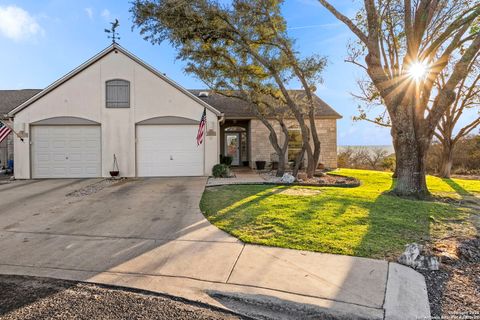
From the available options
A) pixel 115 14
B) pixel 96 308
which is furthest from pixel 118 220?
pixel 115 14

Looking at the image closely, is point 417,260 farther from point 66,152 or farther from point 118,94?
point 66,152

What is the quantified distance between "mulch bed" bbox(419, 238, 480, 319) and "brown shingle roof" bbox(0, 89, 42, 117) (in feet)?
66.8

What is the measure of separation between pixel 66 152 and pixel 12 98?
892 centimetres

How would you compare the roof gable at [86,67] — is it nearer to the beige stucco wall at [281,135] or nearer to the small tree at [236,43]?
the small tree at [236,43]

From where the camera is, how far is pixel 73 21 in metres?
10.5

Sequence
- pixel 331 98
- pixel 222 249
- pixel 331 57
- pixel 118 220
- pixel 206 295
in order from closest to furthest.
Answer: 1. pixel 206 295
2. pixel 222 249
3. pixel 118 220
4. pixel 331 57
5. pixel 331 98

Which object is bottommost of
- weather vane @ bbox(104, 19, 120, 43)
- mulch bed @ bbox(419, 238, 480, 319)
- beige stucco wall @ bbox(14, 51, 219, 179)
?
mulch bed @ bbox(419, 238, 480, 319)

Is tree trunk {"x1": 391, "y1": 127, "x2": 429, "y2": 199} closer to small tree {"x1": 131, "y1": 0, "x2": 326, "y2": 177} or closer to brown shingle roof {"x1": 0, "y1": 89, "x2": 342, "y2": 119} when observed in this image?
small tree {"x1": 131, "y1": 0, "x2": 326, "y2": 177}

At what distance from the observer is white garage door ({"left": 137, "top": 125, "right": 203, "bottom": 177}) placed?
12.8 m

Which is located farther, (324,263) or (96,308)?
(324,263)

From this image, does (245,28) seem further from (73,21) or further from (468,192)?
(468,192)

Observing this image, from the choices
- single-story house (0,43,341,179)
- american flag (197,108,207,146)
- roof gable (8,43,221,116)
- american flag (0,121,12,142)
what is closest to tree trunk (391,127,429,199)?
american flag (197,108,207,146)

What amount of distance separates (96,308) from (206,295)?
1114 mm

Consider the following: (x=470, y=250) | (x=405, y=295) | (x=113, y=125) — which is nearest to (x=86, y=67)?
(x=113, y=125)
